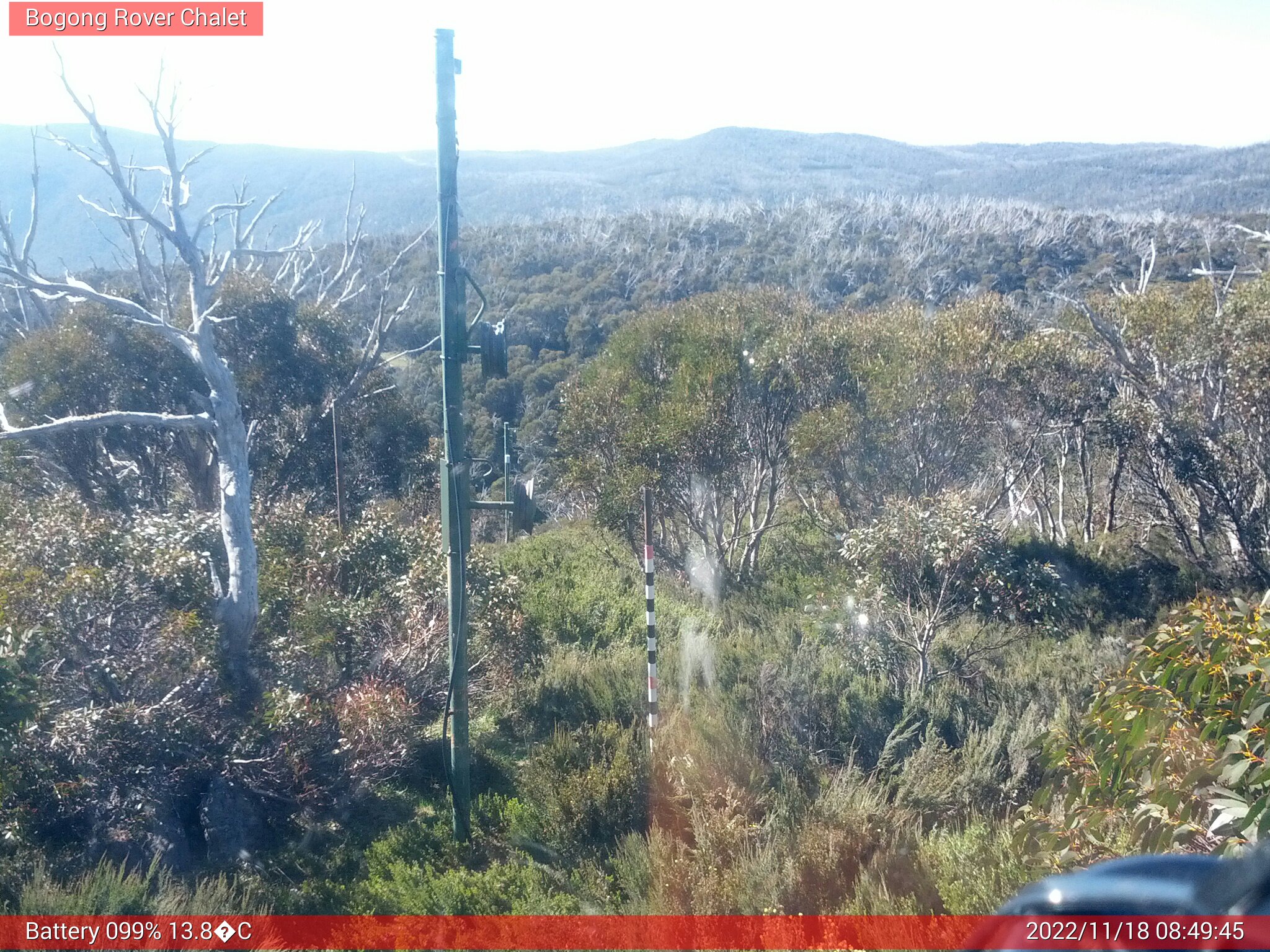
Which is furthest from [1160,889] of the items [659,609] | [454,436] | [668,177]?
[668,177]

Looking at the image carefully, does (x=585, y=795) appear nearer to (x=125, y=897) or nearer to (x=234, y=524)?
(x=125, y=897)

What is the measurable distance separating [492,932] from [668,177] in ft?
228

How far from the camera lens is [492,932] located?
4.07m

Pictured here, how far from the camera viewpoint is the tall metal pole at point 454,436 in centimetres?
522

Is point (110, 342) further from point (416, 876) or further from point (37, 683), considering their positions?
point (416, 876)

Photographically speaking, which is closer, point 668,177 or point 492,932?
point 492,932

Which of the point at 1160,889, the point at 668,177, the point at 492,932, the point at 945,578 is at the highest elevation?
the point at 668,177

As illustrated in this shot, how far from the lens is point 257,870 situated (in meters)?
4.88

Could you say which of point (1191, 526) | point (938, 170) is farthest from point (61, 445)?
point (938, 170)

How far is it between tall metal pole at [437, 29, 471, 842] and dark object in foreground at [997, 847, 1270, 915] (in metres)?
4.18

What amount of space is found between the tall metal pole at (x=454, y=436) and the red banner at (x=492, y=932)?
1.11 m

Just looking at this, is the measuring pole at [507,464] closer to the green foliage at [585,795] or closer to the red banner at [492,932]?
the green foliage at [585,795]

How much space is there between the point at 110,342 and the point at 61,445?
144 cm

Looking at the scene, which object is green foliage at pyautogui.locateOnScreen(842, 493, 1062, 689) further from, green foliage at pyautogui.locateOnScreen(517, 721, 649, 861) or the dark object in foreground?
the dark object in foreground
